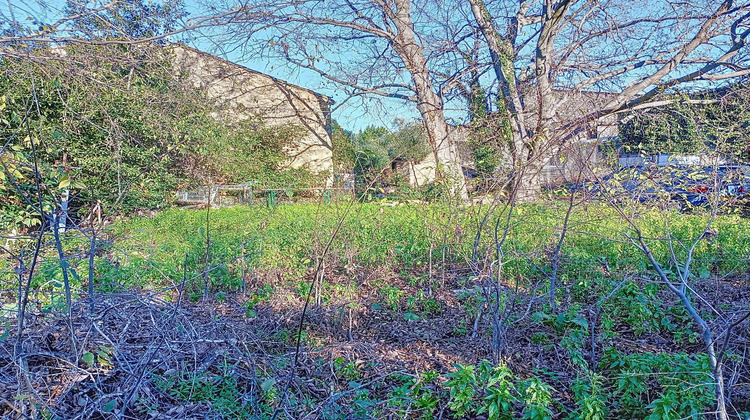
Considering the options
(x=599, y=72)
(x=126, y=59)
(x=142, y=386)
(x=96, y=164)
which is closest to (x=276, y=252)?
(x=126, y=59)

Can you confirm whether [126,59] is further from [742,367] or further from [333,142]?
[333,142]

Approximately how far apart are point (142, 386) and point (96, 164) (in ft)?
27.6

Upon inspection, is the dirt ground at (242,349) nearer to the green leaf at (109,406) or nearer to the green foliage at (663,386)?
the green leaf at (109,406)

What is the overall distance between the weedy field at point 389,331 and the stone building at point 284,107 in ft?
33.8

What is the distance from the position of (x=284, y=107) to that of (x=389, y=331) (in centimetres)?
1381

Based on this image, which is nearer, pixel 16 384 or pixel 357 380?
pixel 16 384

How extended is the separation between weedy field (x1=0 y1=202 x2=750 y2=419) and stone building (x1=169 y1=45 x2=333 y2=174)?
10312 mm

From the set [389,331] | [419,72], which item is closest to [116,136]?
[389,331]

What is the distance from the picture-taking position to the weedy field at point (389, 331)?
6.77ft

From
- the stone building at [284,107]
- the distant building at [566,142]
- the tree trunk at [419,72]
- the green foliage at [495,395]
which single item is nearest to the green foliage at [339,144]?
the stone building at [284,107]

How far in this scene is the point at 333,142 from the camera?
16953mm

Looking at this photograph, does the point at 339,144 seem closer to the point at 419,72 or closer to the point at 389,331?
the point at 419,72

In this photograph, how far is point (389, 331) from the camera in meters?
3.34

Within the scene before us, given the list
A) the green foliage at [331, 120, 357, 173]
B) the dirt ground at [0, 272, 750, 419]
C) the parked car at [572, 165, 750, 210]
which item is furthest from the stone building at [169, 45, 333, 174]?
the dirt ground at [0, 272, 750, 419]
